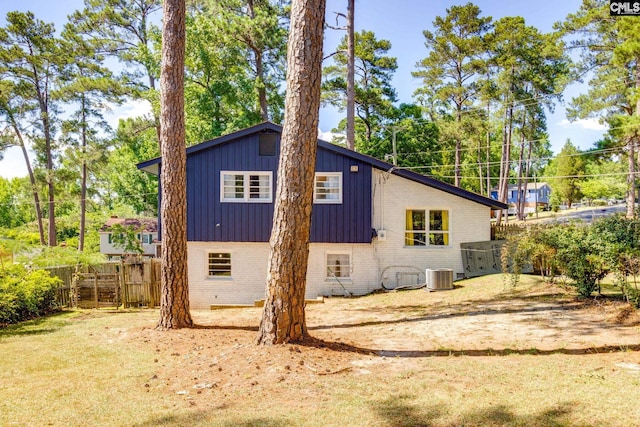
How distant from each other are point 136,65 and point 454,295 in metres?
25.1

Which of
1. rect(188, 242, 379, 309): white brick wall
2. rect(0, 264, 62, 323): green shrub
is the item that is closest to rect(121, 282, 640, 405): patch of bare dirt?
rect(188, 242, 379, 309): white brick wall

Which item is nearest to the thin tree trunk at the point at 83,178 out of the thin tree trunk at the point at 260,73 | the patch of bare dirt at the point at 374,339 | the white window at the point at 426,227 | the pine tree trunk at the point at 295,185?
the thin tree trunk at the point at 260,73

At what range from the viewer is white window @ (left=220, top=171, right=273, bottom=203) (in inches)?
605

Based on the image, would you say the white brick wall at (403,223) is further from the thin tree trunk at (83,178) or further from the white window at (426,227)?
the thin tree trunk at (83,178)

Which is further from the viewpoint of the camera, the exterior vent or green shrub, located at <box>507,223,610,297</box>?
the exterior vent

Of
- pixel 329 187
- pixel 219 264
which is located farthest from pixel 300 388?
pixel 219 264

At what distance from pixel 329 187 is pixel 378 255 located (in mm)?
2994

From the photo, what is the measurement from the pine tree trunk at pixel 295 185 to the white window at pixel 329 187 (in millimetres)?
9258

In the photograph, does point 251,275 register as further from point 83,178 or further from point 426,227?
point 83,178

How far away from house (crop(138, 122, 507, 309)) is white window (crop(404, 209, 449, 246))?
1.4 inches

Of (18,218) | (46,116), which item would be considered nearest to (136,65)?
(46,116)

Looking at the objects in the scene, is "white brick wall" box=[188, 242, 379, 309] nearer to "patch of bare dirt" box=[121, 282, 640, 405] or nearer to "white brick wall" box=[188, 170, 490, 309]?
"white brick wall" box=[188, 170, 490, 309]

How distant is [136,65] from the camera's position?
28.3 metres

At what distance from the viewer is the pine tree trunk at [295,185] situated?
602 cm
